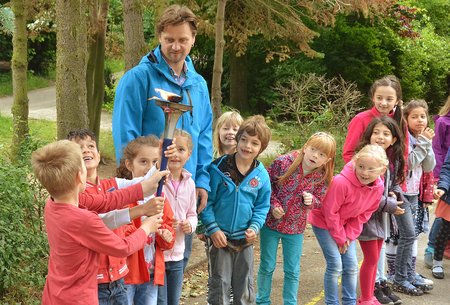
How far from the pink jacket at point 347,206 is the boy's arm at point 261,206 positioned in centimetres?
59

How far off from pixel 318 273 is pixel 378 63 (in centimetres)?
1352

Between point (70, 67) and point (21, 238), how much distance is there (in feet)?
7.08

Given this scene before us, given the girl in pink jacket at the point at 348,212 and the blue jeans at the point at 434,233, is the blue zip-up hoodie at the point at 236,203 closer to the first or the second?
the girl in pink jacket at the point at 348,212

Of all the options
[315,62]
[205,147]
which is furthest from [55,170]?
[315,62]

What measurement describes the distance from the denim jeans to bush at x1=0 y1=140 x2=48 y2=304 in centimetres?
319

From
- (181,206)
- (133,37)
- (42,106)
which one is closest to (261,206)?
(181,206)

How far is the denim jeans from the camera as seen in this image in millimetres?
5520

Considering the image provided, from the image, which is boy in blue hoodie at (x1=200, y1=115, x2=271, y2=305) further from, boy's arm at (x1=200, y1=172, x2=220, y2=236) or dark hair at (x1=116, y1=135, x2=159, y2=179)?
dark hair at (x1=116, y1=135, x2=159, y2=179)

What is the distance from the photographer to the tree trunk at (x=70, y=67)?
585 centimetres

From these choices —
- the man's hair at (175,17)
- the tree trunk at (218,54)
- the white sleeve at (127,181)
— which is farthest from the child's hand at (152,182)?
the tree trunk at (218,54)

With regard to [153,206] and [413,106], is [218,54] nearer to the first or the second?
[413,106]

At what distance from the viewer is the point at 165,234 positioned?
11.7 ft

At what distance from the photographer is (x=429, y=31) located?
2595cm

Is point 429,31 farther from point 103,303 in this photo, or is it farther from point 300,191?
point 103,303
